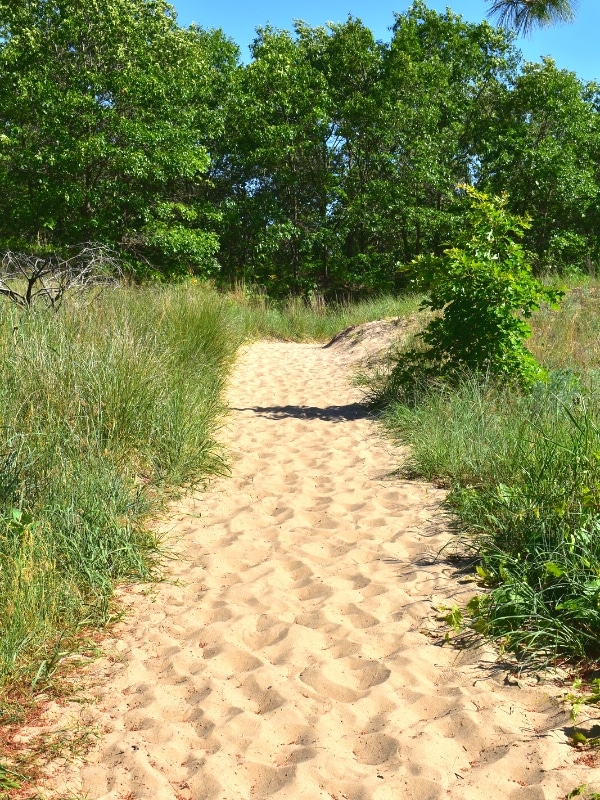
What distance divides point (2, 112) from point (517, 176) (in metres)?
15.2

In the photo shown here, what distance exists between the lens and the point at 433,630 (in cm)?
375

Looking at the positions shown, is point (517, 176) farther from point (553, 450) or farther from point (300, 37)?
point (553, 450)

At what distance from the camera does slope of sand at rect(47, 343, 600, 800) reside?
2.75m

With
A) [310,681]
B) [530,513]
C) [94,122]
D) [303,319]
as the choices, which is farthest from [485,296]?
[94,122]

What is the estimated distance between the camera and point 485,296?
7.41m

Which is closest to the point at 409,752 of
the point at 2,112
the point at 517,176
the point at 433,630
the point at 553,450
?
the point at 433,630

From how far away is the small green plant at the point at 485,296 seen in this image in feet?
24.1

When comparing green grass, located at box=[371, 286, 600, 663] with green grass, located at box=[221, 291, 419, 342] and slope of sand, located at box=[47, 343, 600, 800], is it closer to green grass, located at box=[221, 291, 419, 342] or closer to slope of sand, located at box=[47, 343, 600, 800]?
slope of sand, located at box=[47, 343, 600, 800]

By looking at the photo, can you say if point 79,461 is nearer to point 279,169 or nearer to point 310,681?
point 310,681

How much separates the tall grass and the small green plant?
2489 millimetres

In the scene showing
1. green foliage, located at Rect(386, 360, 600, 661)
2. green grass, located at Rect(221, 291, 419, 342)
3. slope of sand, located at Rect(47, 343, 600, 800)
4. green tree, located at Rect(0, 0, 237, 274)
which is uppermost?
green tree, located at Rect(0, 0, 237, 274)

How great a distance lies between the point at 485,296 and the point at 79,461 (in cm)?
438

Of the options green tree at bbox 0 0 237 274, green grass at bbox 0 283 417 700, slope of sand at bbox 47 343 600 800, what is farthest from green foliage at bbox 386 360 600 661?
green tree at bbox 0 0 237 274

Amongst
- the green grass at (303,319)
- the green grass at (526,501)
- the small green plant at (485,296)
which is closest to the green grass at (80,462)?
the green grass at (526,501)
